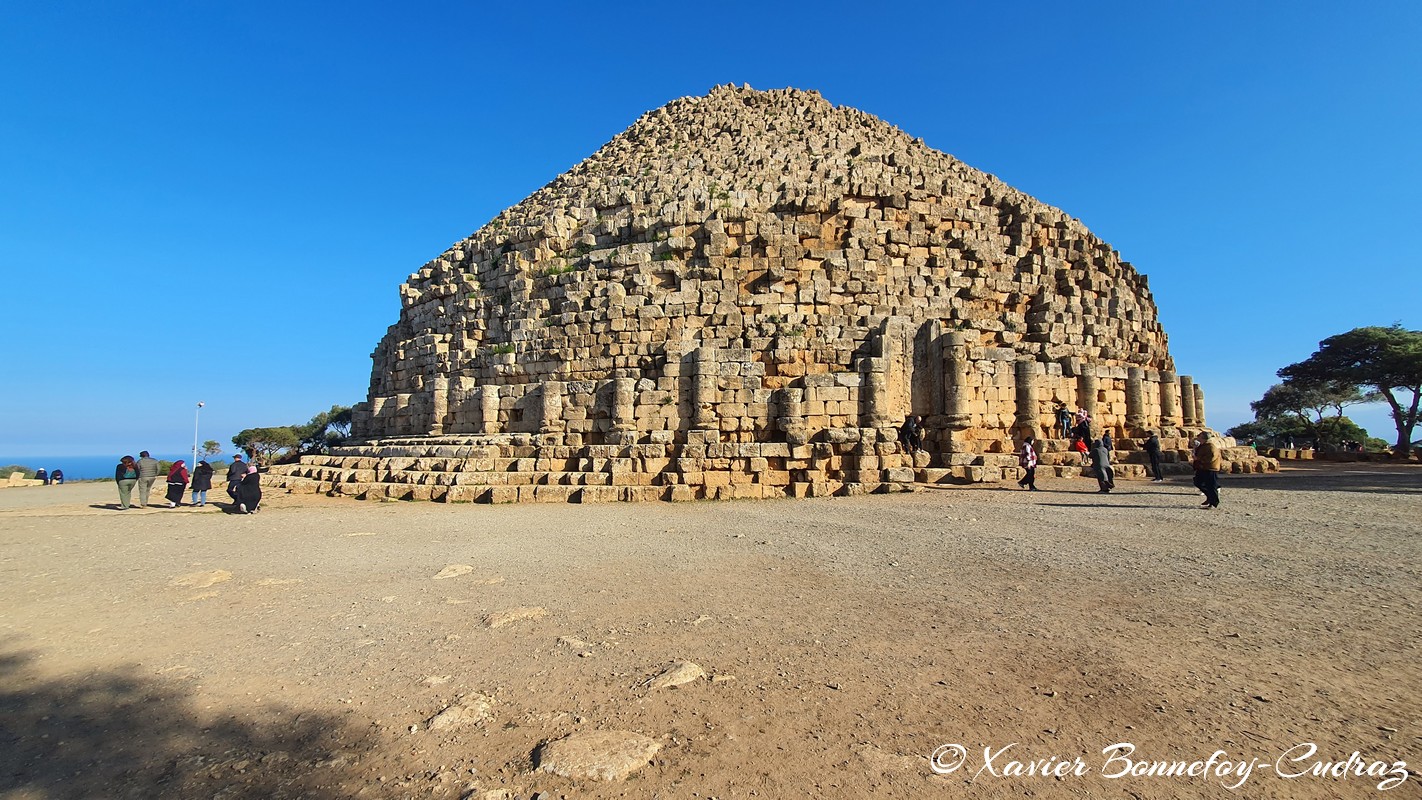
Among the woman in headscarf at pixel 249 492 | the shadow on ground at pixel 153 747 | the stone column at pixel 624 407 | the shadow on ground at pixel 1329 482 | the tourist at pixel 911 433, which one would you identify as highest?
the stone column at pixel 624 407

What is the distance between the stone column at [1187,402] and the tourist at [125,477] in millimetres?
26366

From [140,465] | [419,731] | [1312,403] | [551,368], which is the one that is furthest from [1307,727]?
[1312,403]

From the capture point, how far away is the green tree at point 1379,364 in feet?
101

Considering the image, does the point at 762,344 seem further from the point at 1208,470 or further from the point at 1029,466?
the point at 1208,470

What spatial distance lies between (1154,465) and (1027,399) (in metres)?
3.03

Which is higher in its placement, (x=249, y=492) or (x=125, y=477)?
(x=125, y=477)

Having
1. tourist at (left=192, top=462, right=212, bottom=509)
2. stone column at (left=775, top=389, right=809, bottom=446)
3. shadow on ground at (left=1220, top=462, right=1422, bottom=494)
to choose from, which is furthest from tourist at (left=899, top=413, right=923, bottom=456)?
tourist at (left=192, top=462, right=212, bottom=509)

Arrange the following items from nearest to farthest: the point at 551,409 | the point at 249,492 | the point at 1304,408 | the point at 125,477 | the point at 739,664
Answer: the point at 739,664
the point at 249,492
the point at 125,477
the point at 551,409
the point at 1304,408

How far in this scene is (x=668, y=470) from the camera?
13.9 metres

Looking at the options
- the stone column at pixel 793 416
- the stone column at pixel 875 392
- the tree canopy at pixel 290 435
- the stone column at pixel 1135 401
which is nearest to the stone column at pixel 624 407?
the stone column at pixel 793 416

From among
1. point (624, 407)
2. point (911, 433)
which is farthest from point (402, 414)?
point (911, 433)

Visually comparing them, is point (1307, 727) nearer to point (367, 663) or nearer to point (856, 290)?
point (367, 663)

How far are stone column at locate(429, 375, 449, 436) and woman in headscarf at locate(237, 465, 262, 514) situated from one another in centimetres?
484

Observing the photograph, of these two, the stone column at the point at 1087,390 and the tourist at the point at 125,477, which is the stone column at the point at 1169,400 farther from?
the tourist at the point at 125,477
